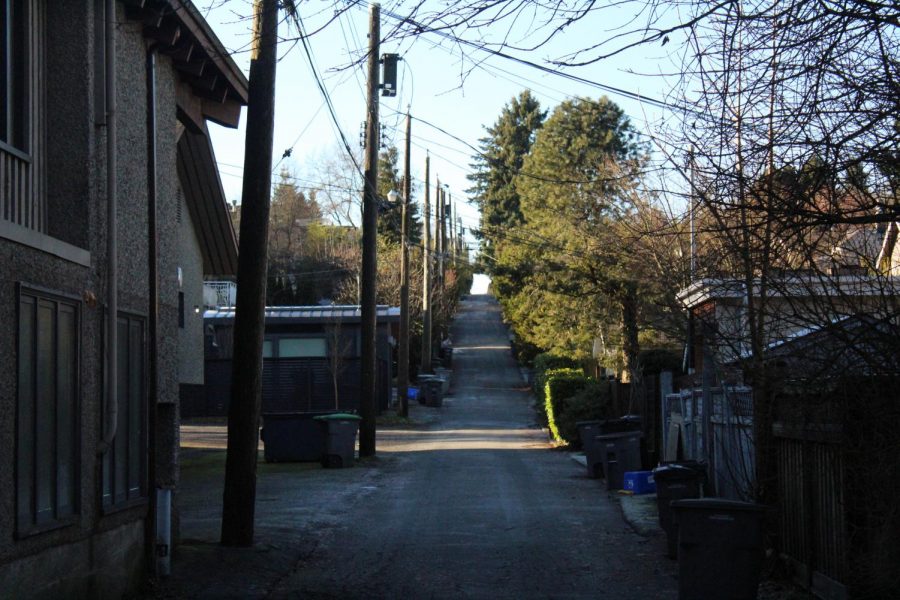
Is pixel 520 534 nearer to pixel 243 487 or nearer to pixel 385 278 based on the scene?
pixel 243 487

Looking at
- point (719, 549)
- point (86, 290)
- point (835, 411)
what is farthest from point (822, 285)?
point (86, 290)

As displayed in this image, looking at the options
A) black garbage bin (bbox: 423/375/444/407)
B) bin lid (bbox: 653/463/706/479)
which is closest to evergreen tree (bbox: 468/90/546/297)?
black garbage bin (bbox: 423/375/444/407)

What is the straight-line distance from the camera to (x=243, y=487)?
12.4 metres

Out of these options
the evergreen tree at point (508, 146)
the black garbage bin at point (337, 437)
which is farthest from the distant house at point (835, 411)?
the evergreen tree at point (508, 146)

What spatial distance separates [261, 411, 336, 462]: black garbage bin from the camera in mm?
24656

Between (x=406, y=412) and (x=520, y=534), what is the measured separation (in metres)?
25.7

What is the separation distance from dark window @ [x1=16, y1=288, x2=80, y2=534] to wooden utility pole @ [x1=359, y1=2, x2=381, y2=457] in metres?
16.8

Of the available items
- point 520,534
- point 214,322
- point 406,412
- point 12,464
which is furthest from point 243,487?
point 214,322

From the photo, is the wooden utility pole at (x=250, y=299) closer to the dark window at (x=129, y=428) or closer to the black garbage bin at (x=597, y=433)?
the dark window at (x=129, y=428)

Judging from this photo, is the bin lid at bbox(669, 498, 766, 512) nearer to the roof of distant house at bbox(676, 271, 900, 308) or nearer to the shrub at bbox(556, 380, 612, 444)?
the roof of distant house at bbox(676, 271, 900, 308)

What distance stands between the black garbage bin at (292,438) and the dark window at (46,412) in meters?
15.8

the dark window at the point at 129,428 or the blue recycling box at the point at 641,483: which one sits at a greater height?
the dark window at the point at 129,428

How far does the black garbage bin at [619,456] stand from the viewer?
19.6m

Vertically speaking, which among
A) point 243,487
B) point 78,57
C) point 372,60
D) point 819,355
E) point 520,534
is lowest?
point 520,534
